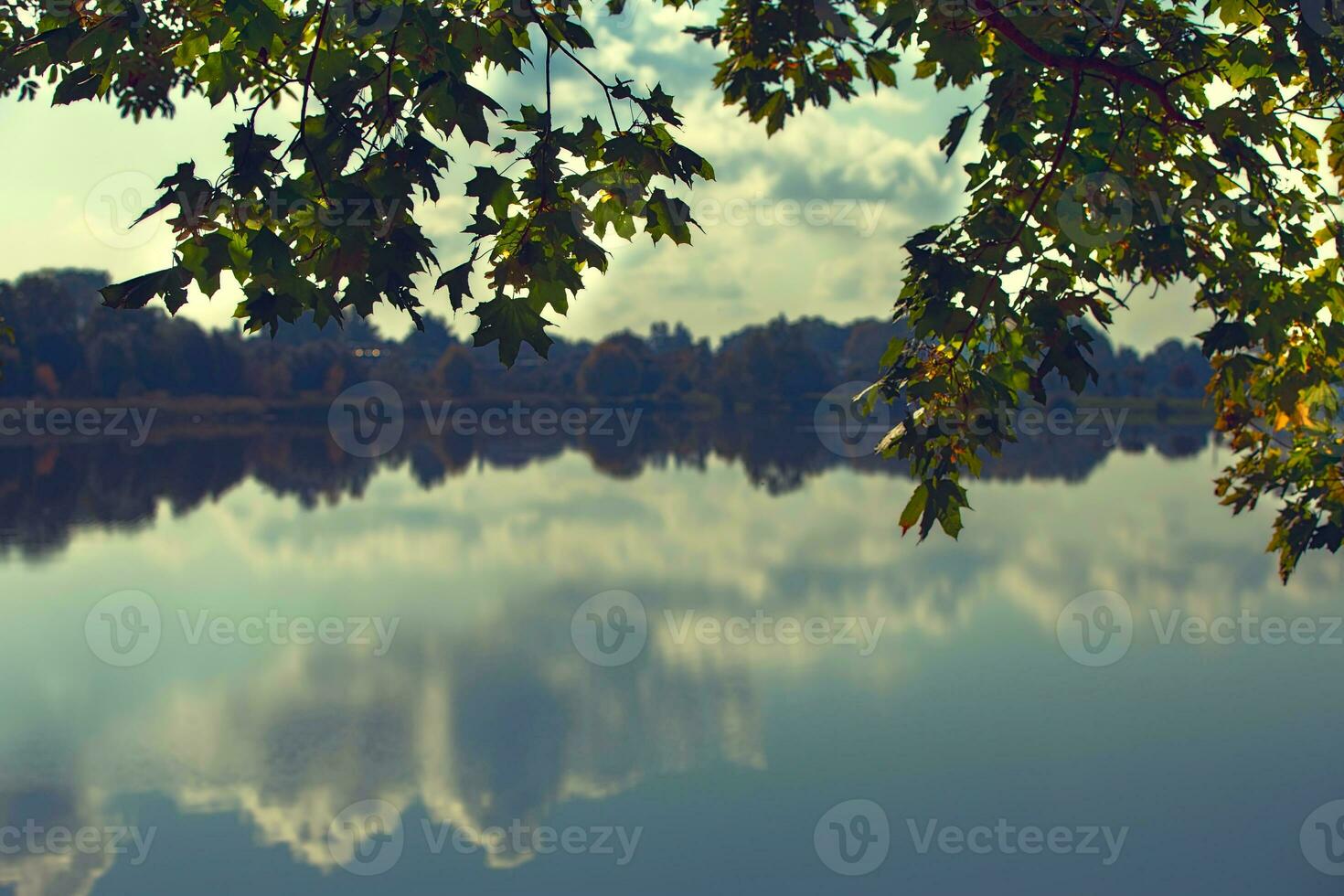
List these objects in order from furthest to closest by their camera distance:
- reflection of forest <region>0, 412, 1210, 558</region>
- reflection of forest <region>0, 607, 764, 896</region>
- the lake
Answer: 1. reflection of forest <region>0, 412, 1210, 558</region>
2. reflection of forest <region>0, 607, 764, 896</region>
3. the lake

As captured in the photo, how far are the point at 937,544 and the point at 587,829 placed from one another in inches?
1164

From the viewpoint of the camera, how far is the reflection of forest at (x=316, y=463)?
177ft

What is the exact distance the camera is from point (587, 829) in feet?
51.9

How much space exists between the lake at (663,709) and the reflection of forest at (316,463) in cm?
595

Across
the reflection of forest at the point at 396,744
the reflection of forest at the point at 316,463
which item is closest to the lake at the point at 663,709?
→ the reflection of forest at the point at 396,744

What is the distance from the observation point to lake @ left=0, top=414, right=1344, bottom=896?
14.7 metres

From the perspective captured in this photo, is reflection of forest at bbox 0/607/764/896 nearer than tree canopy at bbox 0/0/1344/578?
No

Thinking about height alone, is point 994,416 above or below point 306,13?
below

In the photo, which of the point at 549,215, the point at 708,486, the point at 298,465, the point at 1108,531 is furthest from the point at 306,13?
the point at 298,465

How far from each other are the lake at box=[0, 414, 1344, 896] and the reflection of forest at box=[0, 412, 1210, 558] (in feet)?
19.5

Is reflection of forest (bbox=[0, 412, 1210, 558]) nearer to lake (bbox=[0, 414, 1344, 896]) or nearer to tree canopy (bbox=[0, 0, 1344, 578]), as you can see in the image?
lake (bbox=[0, 414, 1344, 896])

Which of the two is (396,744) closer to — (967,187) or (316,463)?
(967,187)

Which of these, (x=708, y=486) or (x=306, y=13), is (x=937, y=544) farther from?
(x=306, y=13)

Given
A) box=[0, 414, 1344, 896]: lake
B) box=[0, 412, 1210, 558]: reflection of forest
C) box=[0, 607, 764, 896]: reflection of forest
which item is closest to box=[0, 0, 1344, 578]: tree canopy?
box=[0, 414, 1344, 896]: lake
